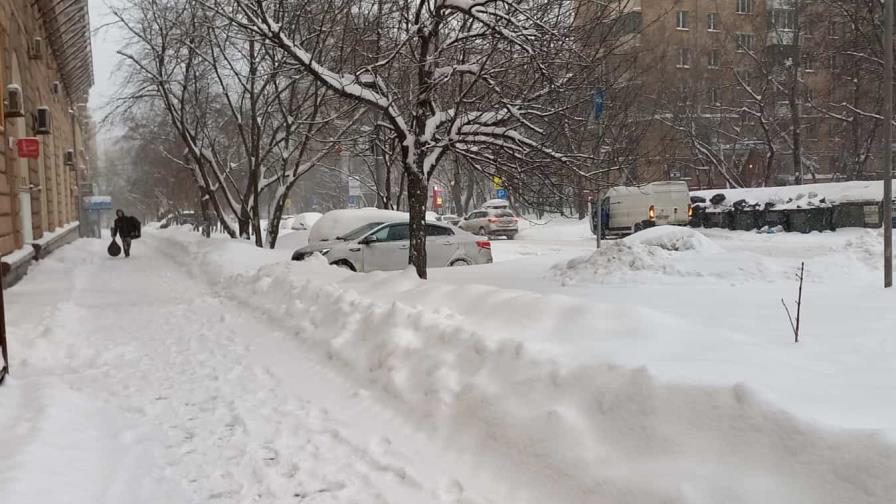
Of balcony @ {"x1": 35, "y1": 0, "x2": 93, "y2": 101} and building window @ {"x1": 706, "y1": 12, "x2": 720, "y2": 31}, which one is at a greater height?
building window @ {"x1": 706, "y1": 12, "x2": 720, "y2": 31}

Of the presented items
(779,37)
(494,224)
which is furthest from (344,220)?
(779,37)

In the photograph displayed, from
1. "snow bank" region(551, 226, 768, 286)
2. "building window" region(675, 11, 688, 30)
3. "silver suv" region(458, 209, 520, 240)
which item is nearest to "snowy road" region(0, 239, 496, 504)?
"snow bank" region(551, 226, 768, 286)

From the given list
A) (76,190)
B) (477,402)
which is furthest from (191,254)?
(76,190)

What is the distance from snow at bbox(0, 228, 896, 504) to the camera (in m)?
3.28

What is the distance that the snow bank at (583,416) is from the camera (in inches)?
118

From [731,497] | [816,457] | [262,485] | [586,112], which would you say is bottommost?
[262,485]

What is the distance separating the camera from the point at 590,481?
3.54 meters

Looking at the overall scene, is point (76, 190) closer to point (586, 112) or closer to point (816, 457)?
point (586, 112)

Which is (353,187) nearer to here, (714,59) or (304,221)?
(304,221)

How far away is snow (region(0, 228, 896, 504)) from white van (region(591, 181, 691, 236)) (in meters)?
18.7

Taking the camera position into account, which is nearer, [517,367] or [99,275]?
[517,367]

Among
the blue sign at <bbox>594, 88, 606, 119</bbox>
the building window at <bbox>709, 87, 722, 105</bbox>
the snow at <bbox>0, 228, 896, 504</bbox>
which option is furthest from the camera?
the building window at <bbox>709, 87, 722, 105</bbox>

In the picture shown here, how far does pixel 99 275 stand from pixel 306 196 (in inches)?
2510

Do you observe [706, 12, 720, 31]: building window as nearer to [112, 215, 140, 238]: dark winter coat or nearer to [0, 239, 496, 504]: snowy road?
[112, 215, 140, 238]: dark winter coat
